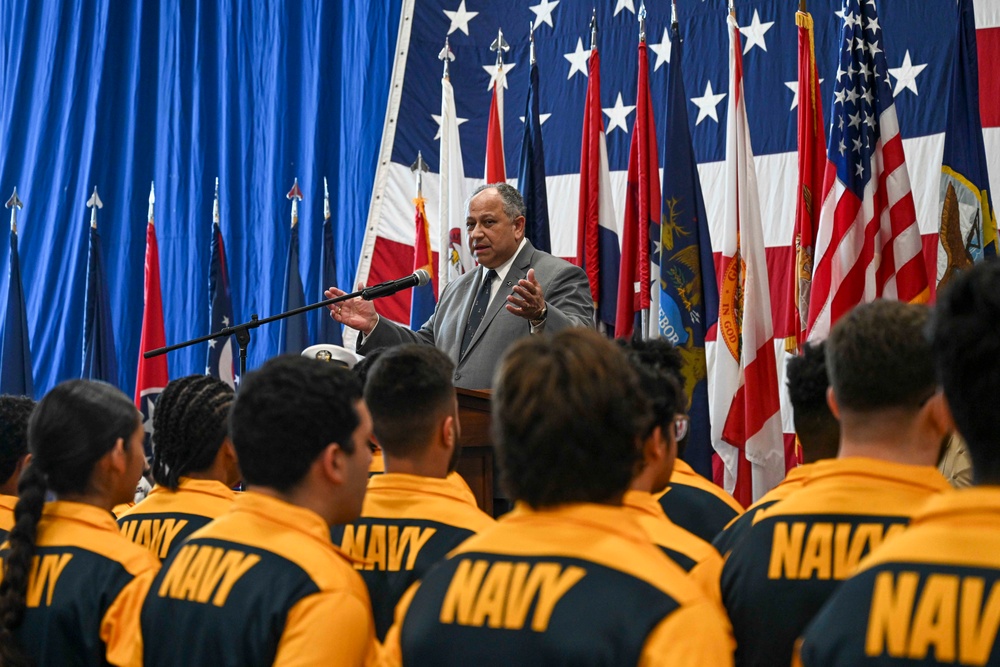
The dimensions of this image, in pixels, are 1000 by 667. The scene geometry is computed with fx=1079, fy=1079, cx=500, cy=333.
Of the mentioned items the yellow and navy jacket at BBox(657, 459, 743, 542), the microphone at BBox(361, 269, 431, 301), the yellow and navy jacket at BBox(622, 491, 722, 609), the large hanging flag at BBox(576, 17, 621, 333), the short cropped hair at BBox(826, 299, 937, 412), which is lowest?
the yellow and navy jacket at BBox(657, 459, 743, 542)

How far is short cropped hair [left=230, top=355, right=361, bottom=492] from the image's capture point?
1799mm

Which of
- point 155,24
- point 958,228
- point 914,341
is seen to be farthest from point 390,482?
point 155,24

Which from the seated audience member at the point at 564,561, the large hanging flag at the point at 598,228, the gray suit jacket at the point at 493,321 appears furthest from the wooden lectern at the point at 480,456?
the large hanging flag at the point at 598,228

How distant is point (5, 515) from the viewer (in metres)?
2.75

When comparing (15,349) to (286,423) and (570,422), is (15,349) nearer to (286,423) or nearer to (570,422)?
(286,423)

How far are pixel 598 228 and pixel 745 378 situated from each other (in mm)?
1323

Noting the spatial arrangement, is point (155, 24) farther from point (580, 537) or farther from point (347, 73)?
point (580, 537)

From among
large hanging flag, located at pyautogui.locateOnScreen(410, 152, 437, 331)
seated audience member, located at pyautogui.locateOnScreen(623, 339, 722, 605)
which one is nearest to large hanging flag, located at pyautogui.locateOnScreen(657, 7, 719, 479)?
large hanging flag, located at pyautogui.locateOnScreen(410, 152, 437, 331)

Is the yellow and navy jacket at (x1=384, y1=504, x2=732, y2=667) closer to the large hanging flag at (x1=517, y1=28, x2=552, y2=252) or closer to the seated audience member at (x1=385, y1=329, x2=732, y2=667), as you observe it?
the seated audience member at (x1=385, y1=329, x2=732, y2=667)

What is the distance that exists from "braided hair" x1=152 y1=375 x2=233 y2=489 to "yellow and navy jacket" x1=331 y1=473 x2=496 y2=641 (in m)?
0.49

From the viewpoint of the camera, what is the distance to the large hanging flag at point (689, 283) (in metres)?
4.72

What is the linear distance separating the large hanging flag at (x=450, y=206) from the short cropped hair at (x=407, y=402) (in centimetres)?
360

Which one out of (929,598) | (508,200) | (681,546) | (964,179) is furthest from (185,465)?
(964,179)

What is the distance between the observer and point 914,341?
167 centimetres
